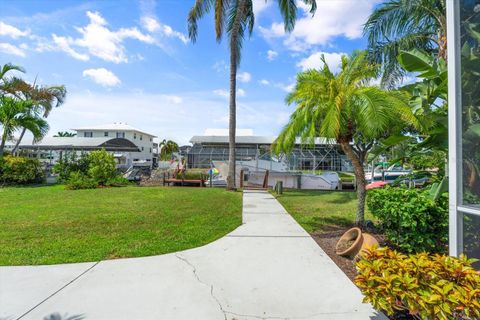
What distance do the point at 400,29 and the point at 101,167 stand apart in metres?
16.3

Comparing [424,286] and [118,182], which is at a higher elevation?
[424,286]

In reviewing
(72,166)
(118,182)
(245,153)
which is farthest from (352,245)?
(245,153)

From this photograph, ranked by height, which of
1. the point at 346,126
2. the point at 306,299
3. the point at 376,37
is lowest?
the point at 306,299

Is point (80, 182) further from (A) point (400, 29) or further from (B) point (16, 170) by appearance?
(A) point (400, 29)

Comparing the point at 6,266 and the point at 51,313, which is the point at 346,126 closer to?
the point at 51,313

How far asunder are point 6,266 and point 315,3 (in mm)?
16322

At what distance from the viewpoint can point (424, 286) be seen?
91.3 inches

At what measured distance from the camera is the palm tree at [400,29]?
9.46 meters

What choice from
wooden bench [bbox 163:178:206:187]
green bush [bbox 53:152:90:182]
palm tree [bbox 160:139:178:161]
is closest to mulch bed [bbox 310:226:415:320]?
wooden bench [bbox 163:178:206:187]

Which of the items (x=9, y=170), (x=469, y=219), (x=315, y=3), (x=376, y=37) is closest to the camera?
(x=469, y=219)

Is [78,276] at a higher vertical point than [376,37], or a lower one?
lower

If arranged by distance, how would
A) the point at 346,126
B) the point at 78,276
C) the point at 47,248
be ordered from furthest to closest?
the point at 346,126 → the point at 47,248 → the point at 78,276

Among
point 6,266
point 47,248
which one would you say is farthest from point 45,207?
point 6,266

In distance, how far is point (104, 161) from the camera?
16.4 metres
